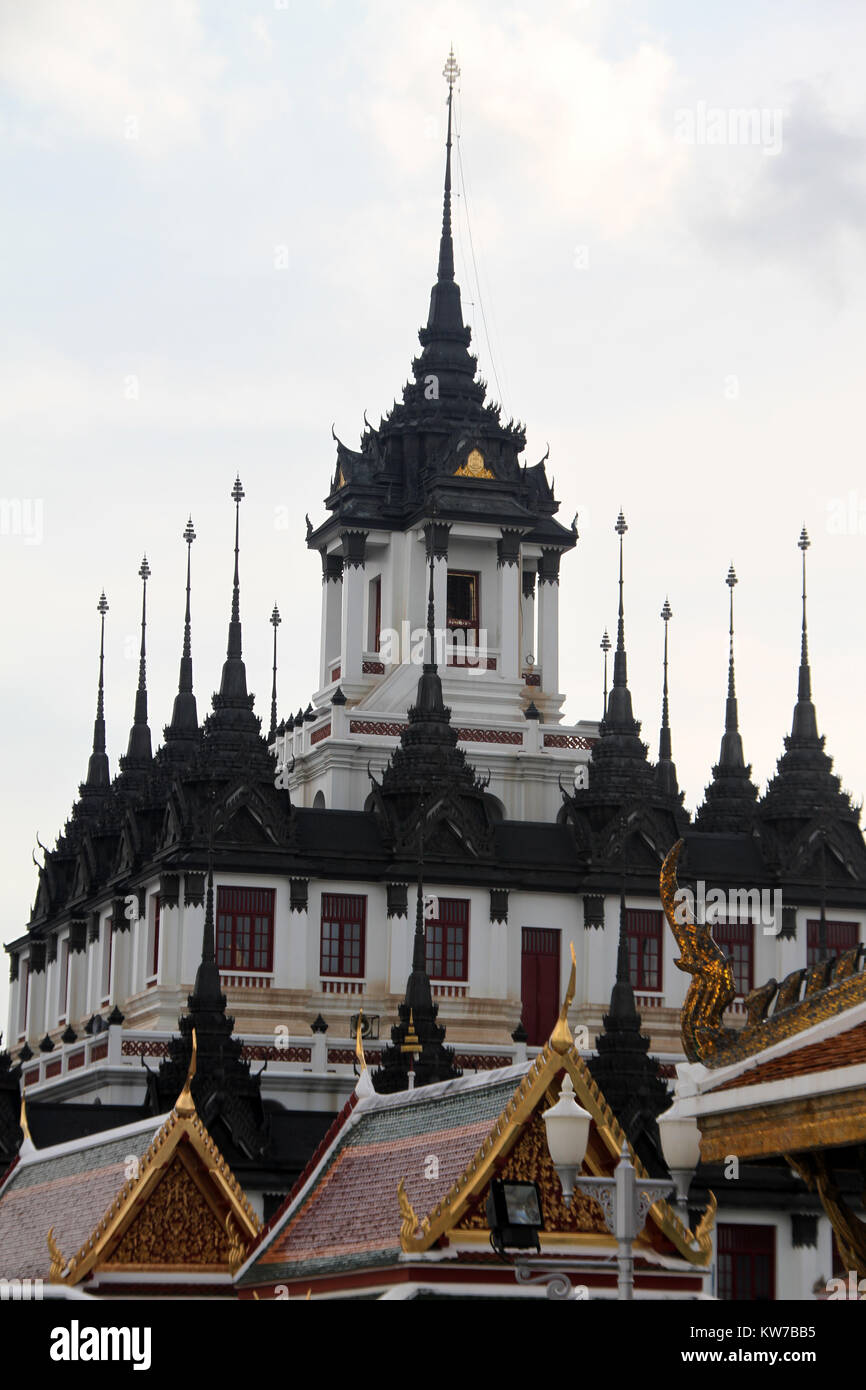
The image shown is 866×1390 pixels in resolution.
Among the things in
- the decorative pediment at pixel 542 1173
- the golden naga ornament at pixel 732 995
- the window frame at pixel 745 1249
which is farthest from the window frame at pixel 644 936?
the golden naga ornament at pixel 732 995

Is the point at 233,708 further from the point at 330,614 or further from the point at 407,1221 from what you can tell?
the point at 407,1221

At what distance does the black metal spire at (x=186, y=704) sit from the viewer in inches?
3398

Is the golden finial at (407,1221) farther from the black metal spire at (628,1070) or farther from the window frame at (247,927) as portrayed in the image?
the window frame at (247,927)

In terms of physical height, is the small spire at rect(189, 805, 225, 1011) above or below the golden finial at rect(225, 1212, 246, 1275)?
above

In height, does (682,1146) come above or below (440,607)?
below

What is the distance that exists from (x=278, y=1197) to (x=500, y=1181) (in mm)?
36595

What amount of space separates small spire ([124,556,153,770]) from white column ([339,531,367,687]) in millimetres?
7849

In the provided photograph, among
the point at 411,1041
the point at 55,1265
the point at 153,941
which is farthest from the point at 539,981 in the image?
the point at 55,1265

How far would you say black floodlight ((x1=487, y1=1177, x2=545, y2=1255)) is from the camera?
86.0 ft

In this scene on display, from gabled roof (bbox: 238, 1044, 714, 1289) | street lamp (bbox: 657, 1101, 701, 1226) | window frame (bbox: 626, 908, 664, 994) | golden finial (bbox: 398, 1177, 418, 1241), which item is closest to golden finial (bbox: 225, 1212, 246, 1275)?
gabled roof (bbox: 238, 1044, 714, 1289)

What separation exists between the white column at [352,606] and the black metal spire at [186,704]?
4.43 meters

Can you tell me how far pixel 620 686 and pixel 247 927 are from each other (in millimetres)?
14134

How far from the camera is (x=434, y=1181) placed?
2925 centimetres

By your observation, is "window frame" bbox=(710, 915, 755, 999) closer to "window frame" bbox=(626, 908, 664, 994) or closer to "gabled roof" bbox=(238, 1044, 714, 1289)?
"window frame" bbox=(626, 908, 664, 994)
